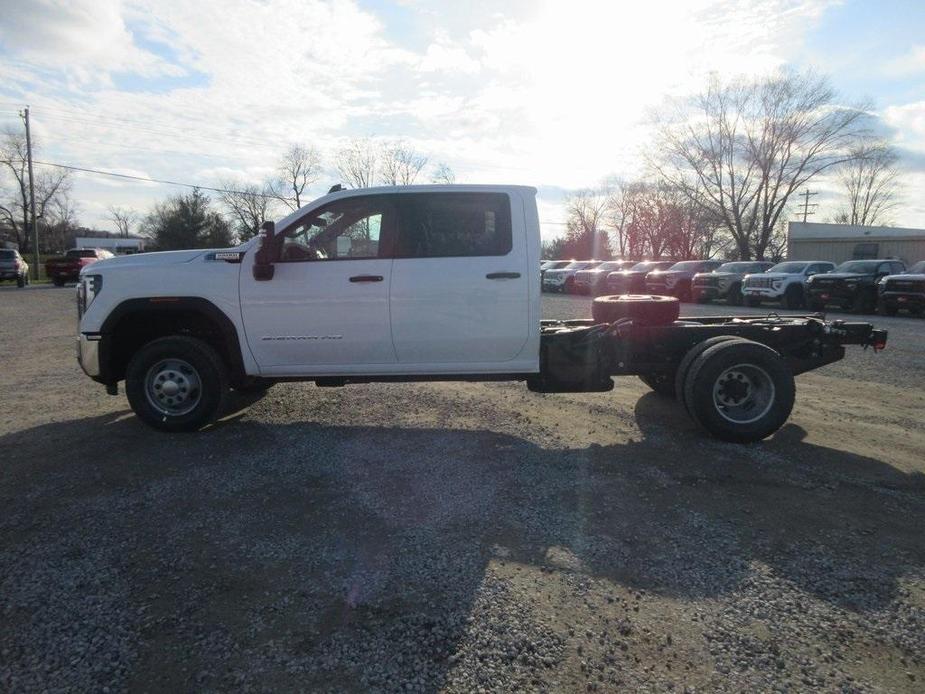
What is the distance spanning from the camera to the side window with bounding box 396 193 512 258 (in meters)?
5.24

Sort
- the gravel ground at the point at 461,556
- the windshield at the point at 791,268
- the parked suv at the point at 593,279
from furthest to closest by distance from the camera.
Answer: the parked suv at the point at 593,279
the windshield at the point at 791,268
the gravel ground at the point at 461,556

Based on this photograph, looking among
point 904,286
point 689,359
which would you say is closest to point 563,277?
point 904,286

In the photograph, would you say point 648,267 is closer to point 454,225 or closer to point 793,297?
point 793,297

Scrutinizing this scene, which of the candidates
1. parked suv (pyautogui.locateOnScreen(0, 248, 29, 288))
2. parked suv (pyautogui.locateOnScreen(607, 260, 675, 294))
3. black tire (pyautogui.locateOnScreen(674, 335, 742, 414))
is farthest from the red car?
black tire (pyautogui.locateOnScreen(674, 335, 742, 414))

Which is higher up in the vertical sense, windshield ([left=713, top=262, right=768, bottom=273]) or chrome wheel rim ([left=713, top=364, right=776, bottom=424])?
windshield ([left=713, top=262, right=768, bottom=273])

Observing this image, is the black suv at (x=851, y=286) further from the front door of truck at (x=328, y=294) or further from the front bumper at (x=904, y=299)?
the front door of truck at (x=328, y=294)

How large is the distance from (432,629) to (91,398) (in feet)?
19.4

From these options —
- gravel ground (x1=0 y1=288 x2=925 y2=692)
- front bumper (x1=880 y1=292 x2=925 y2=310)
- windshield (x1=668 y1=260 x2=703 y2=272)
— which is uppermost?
windshield (x1=668 y1=260 x2=703 y2=272)

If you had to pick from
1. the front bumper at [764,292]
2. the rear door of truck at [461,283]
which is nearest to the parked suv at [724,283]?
the front bumper at [764,292]

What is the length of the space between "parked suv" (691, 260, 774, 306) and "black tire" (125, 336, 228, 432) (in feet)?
70.9

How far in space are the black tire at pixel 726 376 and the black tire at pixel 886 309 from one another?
16358mm

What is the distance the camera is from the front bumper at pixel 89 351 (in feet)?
17.4

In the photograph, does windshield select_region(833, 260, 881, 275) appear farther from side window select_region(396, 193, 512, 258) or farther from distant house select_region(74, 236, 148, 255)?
distant house select_region(74, 236, 148, 255)

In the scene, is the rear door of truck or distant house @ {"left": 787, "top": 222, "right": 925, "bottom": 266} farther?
distant house @ {"left": 787, "top": 222, "right": 925, "bottom": 266}
